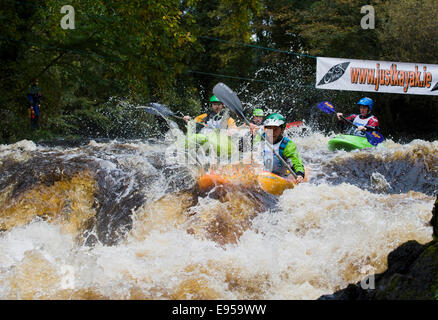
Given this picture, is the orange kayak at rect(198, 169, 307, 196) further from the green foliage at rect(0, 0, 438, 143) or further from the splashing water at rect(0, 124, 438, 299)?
the green foliage at rect(0, 0, 438, 143)

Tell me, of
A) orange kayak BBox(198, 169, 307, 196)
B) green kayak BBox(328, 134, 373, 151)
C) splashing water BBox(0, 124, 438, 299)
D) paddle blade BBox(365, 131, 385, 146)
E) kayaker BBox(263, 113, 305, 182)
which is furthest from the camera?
paddle blade BBox(365, 131, 385, 146)

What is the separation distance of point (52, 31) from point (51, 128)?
5.13m

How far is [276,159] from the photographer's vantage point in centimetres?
622

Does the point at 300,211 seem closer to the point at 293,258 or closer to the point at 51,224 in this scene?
the point at 293,258

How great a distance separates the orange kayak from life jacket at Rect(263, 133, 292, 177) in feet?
1.30

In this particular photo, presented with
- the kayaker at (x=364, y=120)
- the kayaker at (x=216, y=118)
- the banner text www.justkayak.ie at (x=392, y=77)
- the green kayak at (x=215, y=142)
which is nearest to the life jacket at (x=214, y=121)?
the kayaker at (x=216, y=118)

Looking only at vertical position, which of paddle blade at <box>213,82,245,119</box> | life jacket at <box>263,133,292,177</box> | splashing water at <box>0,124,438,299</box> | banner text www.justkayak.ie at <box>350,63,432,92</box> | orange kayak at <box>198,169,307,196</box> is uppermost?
banner text www.justkayak.ie at <box>350,63,432,92</box>

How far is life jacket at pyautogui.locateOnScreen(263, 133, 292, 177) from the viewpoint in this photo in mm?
6066

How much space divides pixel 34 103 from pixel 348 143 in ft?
22.9

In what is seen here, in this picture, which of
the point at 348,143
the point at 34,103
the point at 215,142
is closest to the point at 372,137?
the point at 348,143

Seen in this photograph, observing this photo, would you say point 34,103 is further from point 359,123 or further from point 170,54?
point 359,123

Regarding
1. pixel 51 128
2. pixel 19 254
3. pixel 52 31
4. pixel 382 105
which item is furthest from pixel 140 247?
pixel 382 105

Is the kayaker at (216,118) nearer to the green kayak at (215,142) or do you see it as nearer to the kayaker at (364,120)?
the green kayak at (215,142)

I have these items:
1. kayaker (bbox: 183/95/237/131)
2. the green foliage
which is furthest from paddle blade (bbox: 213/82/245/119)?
the green foliage
